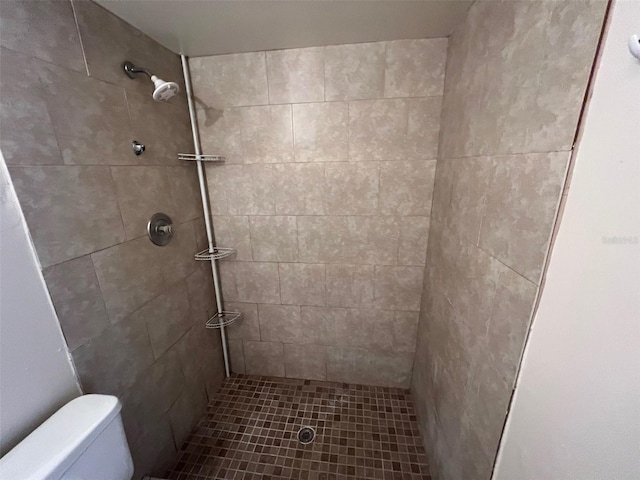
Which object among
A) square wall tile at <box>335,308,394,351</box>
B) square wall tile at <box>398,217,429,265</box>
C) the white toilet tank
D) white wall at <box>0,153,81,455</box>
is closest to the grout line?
white wall at <box>0,153,81,455</box>

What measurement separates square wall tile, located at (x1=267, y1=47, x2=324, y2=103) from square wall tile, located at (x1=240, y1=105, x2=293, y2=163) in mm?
76

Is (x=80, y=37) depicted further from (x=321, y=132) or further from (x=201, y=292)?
(x=201, y=292)

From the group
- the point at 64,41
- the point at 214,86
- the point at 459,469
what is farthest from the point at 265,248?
the point at 459,469

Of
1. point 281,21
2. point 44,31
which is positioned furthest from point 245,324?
point 281,21

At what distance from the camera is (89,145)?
2.95 feet

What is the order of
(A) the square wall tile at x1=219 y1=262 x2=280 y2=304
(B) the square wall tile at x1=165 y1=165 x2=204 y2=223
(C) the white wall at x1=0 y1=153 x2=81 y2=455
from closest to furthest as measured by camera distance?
(C) the white wall at x1=0 y1=153 x2=81 y2=455 → (B) the square wall tile at x1=165 y1=165 x2=204 y2=223 → (A) the square wall tile at x1=219 y1=262 x2=280 y2=304

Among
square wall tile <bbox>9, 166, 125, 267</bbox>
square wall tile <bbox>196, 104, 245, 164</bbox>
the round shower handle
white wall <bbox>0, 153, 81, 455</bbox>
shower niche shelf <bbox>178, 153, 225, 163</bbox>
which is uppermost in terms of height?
square wall tile <bbox>196, 104, 245, 164</bbox>

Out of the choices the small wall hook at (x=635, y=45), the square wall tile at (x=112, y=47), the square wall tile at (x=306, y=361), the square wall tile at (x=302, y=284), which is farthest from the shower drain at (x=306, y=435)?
the square wall tile at (x=112, y=47)

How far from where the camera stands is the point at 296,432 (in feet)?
4.90

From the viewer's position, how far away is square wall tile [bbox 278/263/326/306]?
1612 millimetres

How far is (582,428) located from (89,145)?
1.57 metres

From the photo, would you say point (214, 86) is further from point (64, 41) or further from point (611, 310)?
point (611, 310)

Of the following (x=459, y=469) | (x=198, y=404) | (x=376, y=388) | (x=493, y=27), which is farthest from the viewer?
(x=376, y=388)

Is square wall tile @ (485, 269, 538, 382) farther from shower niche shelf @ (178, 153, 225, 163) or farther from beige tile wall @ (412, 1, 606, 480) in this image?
shower niche shelf @ (178, 153, 225, 163)
